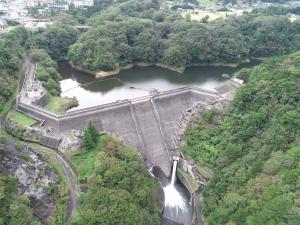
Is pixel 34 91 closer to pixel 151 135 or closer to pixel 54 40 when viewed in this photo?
pixel 151 135

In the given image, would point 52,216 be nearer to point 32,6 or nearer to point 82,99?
point 82,99

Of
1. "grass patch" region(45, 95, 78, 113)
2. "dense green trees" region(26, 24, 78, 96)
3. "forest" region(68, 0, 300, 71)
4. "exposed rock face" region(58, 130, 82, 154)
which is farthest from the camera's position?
"forest" region(68, 0, 300, 71)

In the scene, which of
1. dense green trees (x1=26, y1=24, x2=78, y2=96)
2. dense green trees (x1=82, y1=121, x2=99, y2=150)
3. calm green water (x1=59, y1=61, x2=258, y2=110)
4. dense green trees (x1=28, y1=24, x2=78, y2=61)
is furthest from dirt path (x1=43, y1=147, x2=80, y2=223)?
dense green trees (x1=28, y1=24, x2=78, y2=61)

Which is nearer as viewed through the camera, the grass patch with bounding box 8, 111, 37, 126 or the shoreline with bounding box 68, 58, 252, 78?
the grass patch with bounding box 8, 111, 37, 126

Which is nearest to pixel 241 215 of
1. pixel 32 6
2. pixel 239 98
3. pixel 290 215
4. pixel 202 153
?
pixel 290 215

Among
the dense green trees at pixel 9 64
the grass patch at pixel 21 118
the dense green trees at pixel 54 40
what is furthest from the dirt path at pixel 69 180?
the dense green trees at pixel 54 40

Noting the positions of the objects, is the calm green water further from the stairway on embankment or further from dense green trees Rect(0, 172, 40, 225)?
dense green trees Rect(0, 172, 40, 225)
